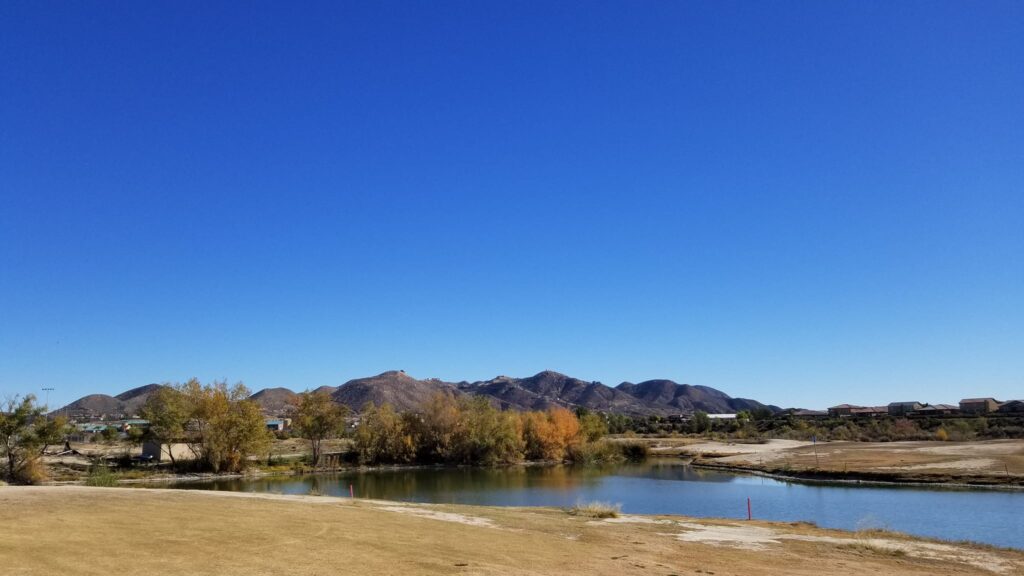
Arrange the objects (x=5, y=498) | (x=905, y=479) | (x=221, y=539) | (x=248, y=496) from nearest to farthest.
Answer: (x=221, y=539) < (x=5, y=498) < (x=248, y=496) < (x=905, y=479)

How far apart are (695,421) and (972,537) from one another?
116 m

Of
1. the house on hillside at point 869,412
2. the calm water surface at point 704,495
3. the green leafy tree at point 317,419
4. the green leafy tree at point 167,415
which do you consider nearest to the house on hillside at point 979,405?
the house on hillside at point 869,412

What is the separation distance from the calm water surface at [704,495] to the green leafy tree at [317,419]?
7.74 meters

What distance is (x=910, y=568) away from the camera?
54.9 ft

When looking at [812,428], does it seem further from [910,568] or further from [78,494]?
[78,494]

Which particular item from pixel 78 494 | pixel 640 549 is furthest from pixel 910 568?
pixel 78 494

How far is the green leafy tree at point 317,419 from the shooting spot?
72875 mm

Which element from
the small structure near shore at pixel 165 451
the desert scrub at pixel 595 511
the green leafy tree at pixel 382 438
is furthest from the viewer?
the green leafy tree at pixel 382 438

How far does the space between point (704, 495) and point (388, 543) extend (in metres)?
35.6

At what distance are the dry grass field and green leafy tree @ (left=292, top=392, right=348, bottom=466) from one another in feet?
162

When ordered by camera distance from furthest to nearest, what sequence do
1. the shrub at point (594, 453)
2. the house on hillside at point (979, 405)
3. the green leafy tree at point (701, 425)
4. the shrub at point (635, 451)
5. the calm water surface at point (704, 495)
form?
the house on hillside at point (979, 405)
the green leafy tree at point (701, 425)
the shrub at point (635, 451)
the shrub at point (594, 453)
the calm water surface at point (704, 495)

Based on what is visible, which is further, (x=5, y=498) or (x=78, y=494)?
(x=78, y=494)

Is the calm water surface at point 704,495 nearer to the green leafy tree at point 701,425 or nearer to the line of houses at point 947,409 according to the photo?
the green leafy tree at point 701,425

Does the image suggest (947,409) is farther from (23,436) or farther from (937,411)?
(23,436)
